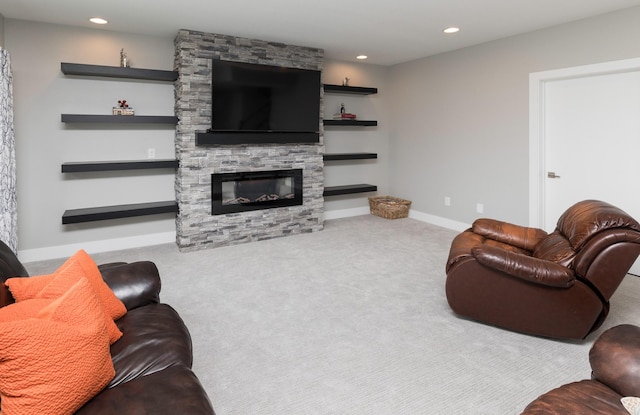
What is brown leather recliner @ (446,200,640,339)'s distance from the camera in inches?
95.7

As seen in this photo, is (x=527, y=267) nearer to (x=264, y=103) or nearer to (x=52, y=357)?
(x=52, y=357)

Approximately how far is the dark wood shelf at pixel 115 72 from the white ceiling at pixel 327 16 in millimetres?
451

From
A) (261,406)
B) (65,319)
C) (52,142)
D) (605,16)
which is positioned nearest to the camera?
(65,319)

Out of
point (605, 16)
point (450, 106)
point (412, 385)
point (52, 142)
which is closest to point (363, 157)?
point (450, 106)

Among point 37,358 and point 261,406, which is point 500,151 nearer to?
point 261,406

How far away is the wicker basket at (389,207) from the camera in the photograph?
6375 mm

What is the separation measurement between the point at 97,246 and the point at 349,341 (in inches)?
137

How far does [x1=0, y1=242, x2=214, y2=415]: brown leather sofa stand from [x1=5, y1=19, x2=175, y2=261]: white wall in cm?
272

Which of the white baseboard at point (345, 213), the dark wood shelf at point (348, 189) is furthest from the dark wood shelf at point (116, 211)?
the white baseboard at point (345, 213)

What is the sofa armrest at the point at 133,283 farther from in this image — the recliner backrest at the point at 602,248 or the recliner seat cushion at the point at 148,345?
the recliner backrest at the point at 602,248

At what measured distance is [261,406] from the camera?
2.04 meters

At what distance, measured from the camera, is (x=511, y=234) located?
341 cm

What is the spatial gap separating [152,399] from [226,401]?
821 millimetres

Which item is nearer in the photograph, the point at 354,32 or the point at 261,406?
the point at 261,406
